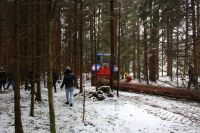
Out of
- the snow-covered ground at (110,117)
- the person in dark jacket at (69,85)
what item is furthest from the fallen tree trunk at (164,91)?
the person in dark jacket at (69,85)

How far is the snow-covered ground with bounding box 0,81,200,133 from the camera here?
1283cm

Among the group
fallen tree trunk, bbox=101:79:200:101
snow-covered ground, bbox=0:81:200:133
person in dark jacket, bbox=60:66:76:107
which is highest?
person in dark jacket, bbox=60:66:76:107

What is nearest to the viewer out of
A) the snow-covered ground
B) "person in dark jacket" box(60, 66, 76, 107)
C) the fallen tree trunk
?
the snow-covered ground

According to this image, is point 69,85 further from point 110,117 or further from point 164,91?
point 164,91

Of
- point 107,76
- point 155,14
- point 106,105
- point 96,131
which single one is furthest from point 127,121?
point 107,76

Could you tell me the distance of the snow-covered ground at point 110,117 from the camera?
12.8 metres

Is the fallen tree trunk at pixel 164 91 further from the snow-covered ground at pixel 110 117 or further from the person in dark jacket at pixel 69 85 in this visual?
the person in dark jacket at pixel 69 85

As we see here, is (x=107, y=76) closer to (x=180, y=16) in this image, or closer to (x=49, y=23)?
(x=180, y=16)

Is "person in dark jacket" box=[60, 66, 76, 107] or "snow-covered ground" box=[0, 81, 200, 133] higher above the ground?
"person in dark jacket" box=[60, 66, 76, 107]

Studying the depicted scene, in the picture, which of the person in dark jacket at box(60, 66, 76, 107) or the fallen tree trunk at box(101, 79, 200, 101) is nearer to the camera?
the person in dark jacket at box(60, 66, 76, 107)

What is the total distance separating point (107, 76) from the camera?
30.1m

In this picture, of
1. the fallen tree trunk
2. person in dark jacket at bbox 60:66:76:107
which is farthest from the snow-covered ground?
the fallen tree trunk

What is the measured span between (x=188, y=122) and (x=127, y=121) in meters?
2.62

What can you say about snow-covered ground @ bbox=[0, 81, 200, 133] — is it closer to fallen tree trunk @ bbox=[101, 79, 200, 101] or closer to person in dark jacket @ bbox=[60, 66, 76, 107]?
person in dark jacket @ bbox=[60, 66, 76, 107]
